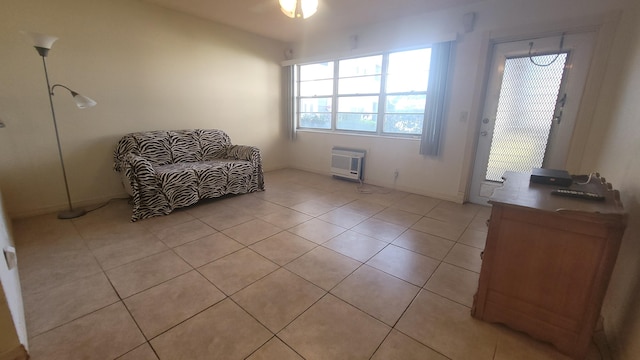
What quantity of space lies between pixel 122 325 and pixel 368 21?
4.28m

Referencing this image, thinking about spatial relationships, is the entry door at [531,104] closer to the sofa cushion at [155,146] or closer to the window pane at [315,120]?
the window pane at [315,120]

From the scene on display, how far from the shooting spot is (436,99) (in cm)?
340

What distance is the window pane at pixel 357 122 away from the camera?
4.28 meters

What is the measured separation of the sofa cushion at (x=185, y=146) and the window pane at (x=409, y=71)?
2987 millimetres

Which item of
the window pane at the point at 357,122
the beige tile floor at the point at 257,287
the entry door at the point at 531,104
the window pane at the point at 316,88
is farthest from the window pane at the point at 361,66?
the beige tile floor at the point at 257,287

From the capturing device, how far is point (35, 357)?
48.3 inches

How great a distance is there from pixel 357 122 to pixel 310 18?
5.66ft

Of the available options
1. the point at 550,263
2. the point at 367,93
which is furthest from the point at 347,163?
the point at 550,263

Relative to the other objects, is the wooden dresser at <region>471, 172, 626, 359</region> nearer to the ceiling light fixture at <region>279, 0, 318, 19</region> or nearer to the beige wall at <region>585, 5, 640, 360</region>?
the beige wall at <region>585, 5, 640, 360</region>

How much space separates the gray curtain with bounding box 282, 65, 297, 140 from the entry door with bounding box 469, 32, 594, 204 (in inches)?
128

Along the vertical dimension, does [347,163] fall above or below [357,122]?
below

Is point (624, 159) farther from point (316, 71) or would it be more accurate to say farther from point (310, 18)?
point (316, 71)

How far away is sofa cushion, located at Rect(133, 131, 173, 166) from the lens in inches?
124

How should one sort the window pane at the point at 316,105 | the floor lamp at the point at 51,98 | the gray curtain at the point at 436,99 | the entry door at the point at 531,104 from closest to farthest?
the floor lamp at the point at 51,98, the entry door at the point at 531,104, the gray curtain at the point at 436,99, the window pane at the point at 316,105
